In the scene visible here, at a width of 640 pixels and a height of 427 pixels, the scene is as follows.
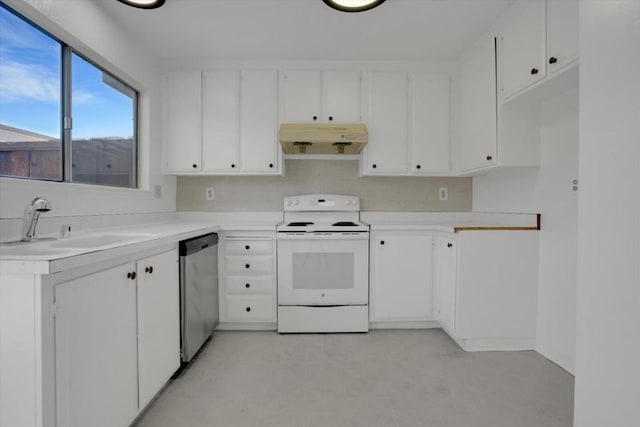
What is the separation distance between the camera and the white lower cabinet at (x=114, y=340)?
1.03 metres

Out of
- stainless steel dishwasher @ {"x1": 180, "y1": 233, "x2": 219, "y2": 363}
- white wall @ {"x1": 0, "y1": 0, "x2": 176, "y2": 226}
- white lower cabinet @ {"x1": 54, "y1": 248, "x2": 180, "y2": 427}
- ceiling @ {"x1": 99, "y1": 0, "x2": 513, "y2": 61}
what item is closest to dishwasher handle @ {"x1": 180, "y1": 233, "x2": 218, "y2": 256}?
stainless steel dishwasher @ {"x1": 180, "y1": 233, "x2": 219, "y2": 363}

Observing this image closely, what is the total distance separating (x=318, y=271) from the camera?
254cm

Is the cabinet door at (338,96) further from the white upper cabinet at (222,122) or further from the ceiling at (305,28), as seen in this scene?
the white upper cabinet at (222,122)

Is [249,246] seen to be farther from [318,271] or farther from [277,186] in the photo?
[277,186]

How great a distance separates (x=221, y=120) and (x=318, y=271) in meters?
1.67

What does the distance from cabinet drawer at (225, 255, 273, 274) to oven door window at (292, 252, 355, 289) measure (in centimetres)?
23

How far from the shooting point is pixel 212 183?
3082mm

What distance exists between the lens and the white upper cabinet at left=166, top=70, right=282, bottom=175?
2.75m

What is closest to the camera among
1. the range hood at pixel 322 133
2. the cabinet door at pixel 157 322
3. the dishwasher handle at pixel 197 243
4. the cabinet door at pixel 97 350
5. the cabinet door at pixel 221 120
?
the cabinet door at pixel 97 350

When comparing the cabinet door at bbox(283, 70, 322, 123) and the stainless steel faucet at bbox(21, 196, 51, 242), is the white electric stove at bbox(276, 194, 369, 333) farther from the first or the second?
the stainless steel faucet at bbox(21, 196, 51, 242)

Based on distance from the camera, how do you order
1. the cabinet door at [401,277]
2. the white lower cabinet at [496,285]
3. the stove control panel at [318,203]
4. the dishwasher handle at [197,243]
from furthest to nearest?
the stove control panel at [318,203] < the cabinet door at [401,277] < the white lower cabinet at [496,285] < the dishwasher handle at [197,243]

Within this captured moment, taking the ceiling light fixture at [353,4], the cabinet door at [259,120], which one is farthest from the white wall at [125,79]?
the ceiling light fixture at [353,4]

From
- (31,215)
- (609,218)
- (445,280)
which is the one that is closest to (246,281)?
(31,215)

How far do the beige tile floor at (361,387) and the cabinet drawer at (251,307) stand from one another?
0.70ft
